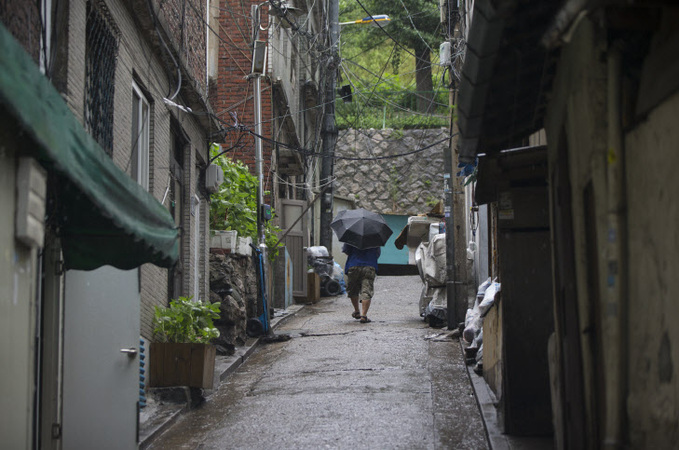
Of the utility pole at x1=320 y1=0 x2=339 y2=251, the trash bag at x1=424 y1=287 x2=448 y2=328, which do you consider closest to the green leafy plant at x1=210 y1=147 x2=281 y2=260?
the trash bag at x1=424 y1=287 x2=448 y2=328

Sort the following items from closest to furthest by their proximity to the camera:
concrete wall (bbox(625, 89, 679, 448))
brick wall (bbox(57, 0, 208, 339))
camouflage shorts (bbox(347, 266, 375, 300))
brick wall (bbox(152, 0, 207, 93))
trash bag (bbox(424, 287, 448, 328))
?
concrete wall (bbox(625, 89, 679, 448)) → brick wall (bbox(57, 0, 208, 339)) → brick wall (bbox(152, 0, 207, 93)) → trash bag (bbox(424, 287, 448, 328)) → camouflage shorts (bbox(347, 266, 375, 300))

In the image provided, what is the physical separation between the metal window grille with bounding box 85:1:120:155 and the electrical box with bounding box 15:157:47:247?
10.5 ft

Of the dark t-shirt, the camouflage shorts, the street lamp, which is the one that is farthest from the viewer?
the street lamp

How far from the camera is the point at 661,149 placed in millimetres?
3590

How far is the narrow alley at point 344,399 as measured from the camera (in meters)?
7.51

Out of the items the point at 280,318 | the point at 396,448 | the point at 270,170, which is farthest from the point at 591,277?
the point at 270,170

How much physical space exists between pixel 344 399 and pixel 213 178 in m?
5.67

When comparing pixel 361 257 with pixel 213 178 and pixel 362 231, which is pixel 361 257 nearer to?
pixel 362 231

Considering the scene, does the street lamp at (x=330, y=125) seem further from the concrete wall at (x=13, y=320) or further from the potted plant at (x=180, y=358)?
the concrete wall at (x=13, y=320)

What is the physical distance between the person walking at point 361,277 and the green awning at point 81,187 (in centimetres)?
964

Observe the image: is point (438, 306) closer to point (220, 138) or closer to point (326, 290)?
point (220, 138)

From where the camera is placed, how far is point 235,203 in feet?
47.8

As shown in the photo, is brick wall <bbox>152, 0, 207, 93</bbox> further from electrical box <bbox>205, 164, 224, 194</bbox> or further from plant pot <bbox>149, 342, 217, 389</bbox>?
plant pot <bbox>149, 342, 217, 389</bbox>

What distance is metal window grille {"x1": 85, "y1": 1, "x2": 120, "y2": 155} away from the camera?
7824mm
